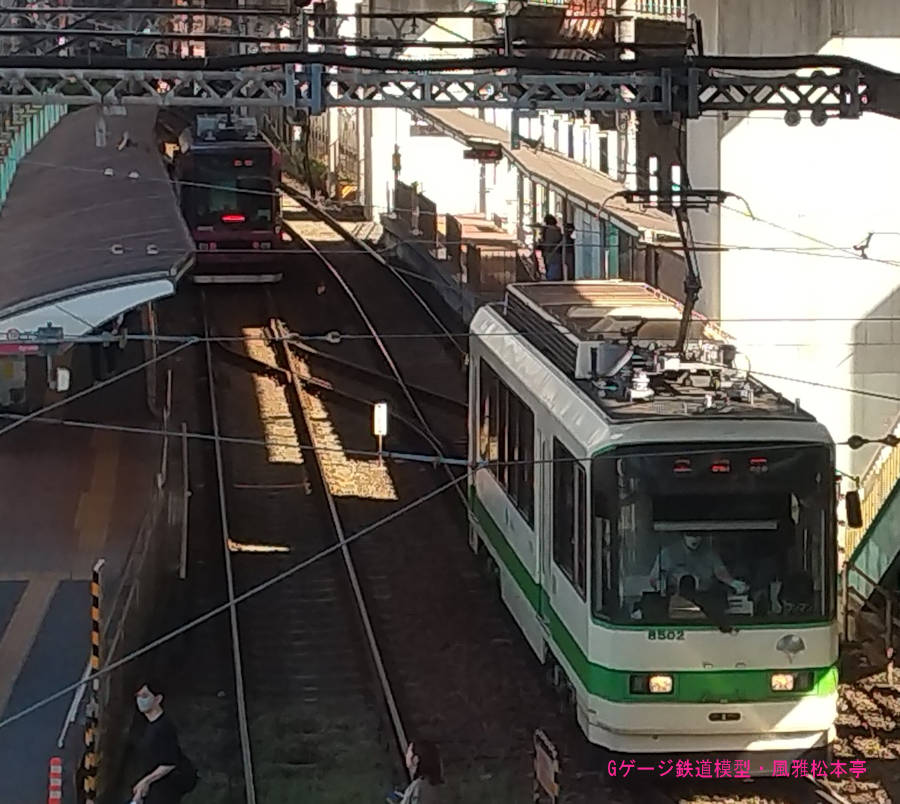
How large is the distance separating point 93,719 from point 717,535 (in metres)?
3.67

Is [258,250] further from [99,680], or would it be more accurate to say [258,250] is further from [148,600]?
[99,680]

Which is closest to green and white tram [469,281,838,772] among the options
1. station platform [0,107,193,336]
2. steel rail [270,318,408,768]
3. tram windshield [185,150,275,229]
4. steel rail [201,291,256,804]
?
steel rail [270,318,408,768]

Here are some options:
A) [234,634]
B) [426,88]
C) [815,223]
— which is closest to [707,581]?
[234,634]

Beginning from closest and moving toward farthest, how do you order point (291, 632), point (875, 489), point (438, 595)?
point (291, 632)
point (438, 595)
point (875, 489)

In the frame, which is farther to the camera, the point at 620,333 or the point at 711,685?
the point at 620,333

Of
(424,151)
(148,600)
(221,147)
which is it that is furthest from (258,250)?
(148,600)

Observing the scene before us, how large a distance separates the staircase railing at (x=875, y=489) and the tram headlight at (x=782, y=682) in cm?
547

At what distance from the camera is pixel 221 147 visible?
3080 cm

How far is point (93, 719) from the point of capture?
1007cm

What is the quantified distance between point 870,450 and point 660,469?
10251 millimetres

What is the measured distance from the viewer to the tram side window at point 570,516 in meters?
10.5

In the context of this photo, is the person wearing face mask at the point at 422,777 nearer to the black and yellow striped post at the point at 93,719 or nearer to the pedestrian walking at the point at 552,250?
the black and yellow striped post at the point at 93,719

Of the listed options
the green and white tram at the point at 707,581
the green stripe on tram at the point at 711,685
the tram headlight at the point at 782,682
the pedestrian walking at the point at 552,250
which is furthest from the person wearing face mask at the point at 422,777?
the pedestrian walking at the point at 552,250

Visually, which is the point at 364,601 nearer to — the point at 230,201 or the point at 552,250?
the point at 552,250
